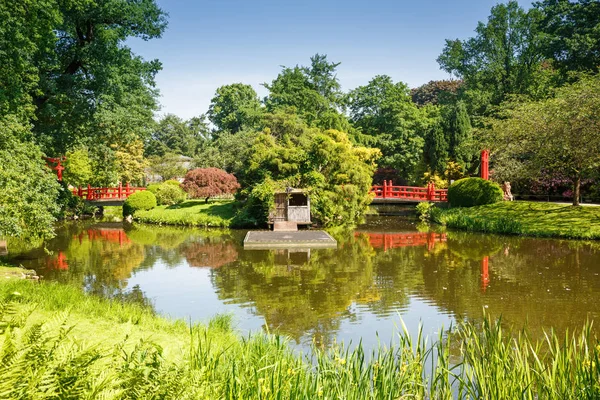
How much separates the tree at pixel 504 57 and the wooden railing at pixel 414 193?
26.5 ft

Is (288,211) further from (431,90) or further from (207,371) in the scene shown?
(431,90)

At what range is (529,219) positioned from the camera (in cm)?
2080

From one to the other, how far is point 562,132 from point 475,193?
5.21 metres

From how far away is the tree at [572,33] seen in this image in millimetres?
27672

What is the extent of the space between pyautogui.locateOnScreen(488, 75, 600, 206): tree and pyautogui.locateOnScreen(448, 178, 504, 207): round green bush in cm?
174

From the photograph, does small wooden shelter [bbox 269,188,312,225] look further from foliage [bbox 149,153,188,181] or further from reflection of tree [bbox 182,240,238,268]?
foliage [bbox 149,153,188,181]

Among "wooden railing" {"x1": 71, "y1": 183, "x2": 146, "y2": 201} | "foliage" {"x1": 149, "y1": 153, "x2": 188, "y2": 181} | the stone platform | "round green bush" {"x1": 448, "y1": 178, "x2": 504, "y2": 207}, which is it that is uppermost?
"foliage" {"x1": 149, "y1": 153, "x2": 188, "y2": 181}

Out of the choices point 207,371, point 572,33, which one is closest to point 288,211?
point 207,371

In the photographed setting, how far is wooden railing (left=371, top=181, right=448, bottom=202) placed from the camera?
2727 centimetres

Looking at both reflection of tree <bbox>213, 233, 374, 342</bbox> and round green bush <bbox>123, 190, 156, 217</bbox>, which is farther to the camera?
round green bush <bbox>123, 190, 156, 217</bbox>

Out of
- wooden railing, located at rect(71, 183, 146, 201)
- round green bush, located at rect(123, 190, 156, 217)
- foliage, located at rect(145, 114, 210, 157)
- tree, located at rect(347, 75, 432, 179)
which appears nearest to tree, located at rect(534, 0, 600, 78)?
tree, located at rect(347, 75, 432, 179)

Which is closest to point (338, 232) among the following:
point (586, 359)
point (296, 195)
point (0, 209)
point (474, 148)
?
point (296, 195)

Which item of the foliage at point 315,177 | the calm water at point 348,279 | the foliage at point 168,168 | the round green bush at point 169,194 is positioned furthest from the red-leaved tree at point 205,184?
the foliage at point 168,168

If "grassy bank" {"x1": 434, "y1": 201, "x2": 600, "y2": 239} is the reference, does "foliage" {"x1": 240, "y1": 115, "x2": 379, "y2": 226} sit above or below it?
above
